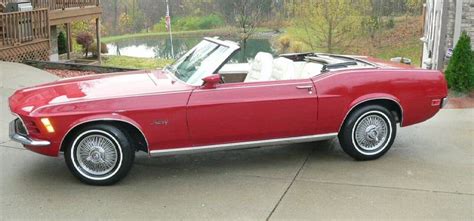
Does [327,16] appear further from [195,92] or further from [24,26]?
[195,92]

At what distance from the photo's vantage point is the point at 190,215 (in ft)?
14.9

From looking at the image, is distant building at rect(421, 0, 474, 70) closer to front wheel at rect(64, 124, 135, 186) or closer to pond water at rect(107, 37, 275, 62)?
front wheel at rect(64, 124, 135, 186)

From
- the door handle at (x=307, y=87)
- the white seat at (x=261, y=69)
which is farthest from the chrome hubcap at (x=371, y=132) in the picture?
the white seat at (x=261, y=69)

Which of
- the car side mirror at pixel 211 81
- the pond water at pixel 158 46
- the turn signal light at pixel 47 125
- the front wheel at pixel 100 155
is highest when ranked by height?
the car side mirror at pixel 211 81

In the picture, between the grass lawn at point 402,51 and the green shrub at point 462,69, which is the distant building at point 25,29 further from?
the grass lawn at point 402,51

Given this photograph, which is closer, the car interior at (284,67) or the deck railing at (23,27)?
the car interior at (284,67)

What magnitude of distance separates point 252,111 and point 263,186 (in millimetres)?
740

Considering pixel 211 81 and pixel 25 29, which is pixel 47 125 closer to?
pixel 211 81

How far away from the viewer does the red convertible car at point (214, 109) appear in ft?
16.7

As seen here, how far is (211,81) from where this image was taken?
529 cm

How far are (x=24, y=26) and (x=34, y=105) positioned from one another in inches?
433

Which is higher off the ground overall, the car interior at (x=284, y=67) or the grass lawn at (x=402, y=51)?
the car interior at (x=284, y=67)

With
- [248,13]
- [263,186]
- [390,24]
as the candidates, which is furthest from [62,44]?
[390,24]

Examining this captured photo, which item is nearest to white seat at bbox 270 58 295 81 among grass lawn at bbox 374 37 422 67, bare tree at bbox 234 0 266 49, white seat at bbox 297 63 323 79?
white seat at bbox 297 63 323 79
